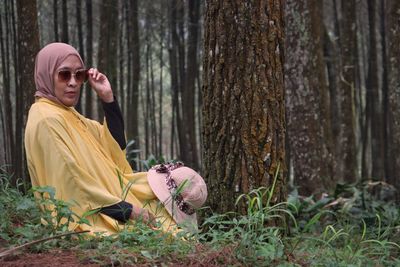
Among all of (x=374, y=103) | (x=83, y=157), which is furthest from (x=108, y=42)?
(x=83, y=157)

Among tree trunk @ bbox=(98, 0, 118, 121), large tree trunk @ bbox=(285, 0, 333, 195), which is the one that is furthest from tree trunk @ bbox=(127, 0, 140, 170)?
large tree trunk @ bbox=(285, 0, 333, 195)

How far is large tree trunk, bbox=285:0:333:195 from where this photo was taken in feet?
22.9

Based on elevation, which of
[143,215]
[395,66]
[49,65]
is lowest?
[143,215]

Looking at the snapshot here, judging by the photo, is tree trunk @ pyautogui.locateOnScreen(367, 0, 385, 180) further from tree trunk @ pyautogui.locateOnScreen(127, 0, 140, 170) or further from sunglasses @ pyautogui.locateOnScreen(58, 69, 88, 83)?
sunglasses @ pyautogui.locateOnScreen(58, 69, 88, 83)

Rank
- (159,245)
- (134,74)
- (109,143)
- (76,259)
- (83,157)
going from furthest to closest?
(134,74), (109,143), (83,157), (159,245), (76,259)

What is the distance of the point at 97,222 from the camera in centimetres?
346

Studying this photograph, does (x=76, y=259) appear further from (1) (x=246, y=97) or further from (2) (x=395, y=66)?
(2) (x=395, y=66)

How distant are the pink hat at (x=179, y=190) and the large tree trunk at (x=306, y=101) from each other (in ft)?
11.1

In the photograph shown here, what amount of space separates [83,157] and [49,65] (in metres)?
0.59

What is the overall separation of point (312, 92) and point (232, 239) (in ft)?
14.1

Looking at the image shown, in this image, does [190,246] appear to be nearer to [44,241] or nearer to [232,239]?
[232,239]

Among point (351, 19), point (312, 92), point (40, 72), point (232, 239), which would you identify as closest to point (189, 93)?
point (351, 19)

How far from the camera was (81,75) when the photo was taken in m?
3.80

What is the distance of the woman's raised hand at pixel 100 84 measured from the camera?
12.7ft
